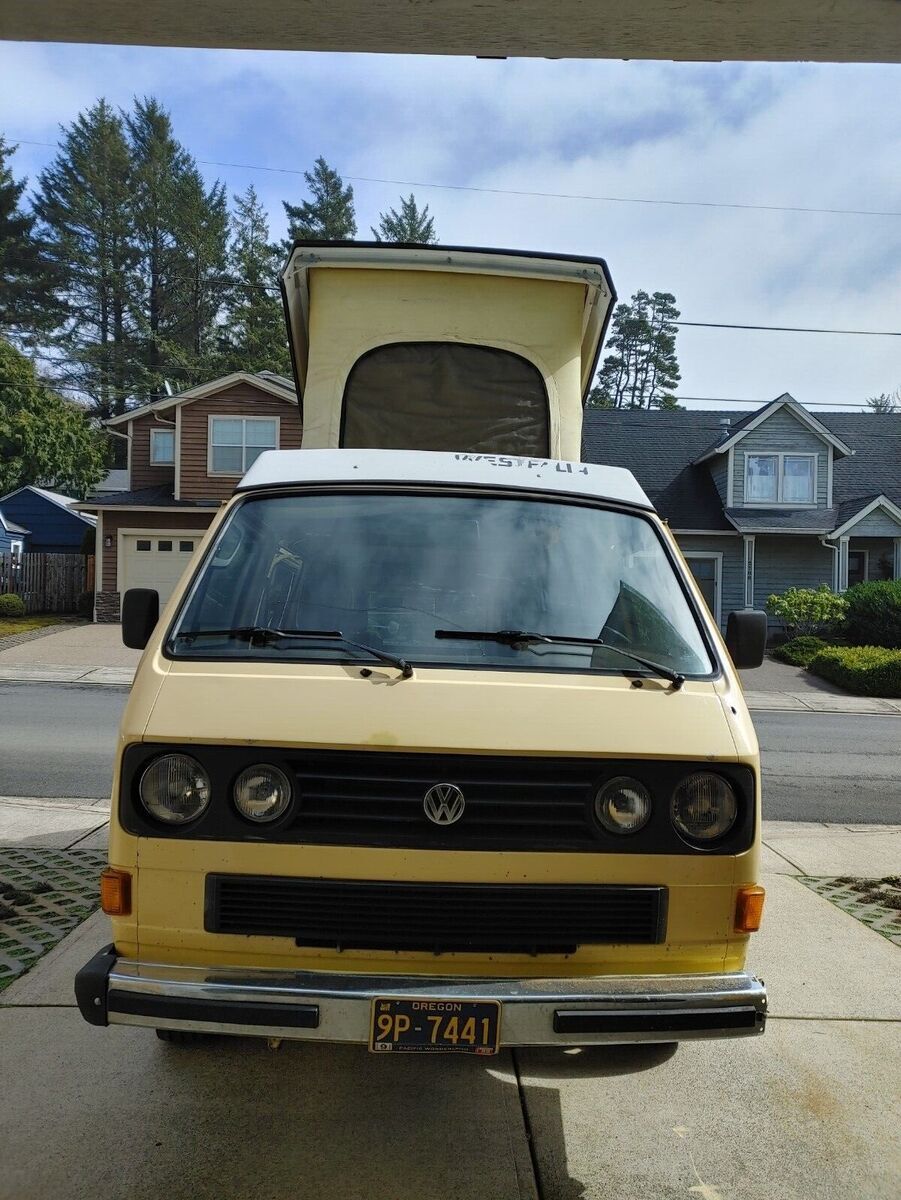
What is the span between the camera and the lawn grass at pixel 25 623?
2461 centimetres

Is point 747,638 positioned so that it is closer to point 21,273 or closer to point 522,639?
point 522,639

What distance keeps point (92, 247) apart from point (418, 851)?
5471 cm

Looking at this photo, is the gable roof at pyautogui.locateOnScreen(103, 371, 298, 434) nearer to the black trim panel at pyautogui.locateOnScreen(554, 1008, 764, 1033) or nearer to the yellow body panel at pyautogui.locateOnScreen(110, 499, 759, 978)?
the yellow body panel at pyautogui.locateOnScreen(110, 499, 759, 978)

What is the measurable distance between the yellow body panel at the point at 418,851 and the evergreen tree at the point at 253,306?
46.8m

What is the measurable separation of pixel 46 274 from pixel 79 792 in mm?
48768

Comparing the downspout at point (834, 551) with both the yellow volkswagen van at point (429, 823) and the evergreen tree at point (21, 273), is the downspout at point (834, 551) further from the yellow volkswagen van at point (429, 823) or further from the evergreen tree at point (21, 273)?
the evergreen tree at point (21, 273)

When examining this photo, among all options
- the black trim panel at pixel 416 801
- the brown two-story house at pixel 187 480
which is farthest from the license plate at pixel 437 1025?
the brown two-story house at pixel 187 480

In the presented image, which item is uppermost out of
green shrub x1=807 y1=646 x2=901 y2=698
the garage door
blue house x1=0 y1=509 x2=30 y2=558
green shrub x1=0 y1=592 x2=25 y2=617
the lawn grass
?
blue house x1=0 y1=509 x2=30 y2=558

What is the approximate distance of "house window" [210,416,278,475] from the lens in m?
27.5

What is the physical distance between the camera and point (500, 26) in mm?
5621

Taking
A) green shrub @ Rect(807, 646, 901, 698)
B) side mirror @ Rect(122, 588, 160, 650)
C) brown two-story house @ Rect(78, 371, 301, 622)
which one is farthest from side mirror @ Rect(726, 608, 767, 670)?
brown two-story house @ Rect(78, 371, 301, 622)

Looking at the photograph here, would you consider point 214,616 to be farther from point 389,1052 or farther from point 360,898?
point 389,1052

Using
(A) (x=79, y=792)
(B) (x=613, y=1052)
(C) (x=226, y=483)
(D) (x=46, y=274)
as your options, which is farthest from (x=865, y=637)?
(D) (x=46, y=274)

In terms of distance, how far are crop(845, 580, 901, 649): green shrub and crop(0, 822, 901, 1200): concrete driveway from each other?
21.5m
